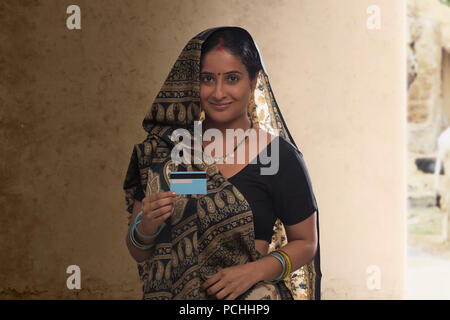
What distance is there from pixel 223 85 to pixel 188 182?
293 millimetres

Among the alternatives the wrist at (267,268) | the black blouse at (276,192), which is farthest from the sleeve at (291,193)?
the wrist at (267,268)

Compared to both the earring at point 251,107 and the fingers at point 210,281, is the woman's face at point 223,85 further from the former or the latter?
the fingers at point 210,281

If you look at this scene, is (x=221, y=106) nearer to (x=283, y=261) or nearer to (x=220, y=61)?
(x=220, y=61)

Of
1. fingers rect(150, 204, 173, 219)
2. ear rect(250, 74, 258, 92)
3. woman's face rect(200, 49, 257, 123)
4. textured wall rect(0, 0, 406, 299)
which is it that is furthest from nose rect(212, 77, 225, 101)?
textured wall rect(0, 0, 406, 299)

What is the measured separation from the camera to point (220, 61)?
4.01ft

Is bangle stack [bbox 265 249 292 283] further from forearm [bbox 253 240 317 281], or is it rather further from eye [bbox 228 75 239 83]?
eye [bbox 228 75 239 83]

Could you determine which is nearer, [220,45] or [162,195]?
[162,195]

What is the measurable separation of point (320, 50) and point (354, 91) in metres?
0.31

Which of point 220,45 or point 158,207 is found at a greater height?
point 220,45

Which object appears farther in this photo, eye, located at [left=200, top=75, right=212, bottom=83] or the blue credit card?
eye, located at [left=200, top=75, right=212, bottom=83]

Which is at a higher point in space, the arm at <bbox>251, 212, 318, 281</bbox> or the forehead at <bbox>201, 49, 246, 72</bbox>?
the forehead at <bbox>201, 49, 246, 72</bbox>

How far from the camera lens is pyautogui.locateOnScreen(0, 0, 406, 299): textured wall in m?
2.57

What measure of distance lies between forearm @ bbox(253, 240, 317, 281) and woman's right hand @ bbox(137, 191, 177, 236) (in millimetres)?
277

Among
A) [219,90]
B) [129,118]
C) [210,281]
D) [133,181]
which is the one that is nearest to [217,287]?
[210,281]
